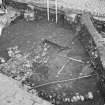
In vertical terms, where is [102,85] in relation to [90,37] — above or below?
below

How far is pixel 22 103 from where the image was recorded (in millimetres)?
2473

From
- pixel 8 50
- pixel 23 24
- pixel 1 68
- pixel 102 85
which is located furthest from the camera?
pixel 23 24

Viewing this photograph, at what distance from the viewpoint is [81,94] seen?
351 cm

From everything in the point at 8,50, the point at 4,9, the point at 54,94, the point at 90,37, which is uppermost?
the point at 4,9

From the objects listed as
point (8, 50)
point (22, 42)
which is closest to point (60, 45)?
point (22, 42)

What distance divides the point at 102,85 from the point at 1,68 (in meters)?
2.39

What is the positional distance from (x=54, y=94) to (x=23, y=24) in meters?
2.91

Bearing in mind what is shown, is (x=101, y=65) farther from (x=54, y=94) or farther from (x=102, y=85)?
(x=54, y=94)

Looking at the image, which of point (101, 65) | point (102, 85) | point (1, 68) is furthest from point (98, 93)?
point (1, 68)

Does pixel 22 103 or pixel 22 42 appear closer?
pixel 22 103

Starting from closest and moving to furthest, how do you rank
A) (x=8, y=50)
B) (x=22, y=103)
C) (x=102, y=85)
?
(x=22, y=103) → (x=102, y=85) → (x=8, y=50)

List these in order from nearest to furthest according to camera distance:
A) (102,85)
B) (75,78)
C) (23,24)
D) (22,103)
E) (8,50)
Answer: (22,103) < (102,85) < (75,78) < (8,50) < (23,24)

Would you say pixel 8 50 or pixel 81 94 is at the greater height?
pixel 8 50

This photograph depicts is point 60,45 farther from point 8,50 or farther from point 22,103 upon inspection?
point 22,103
